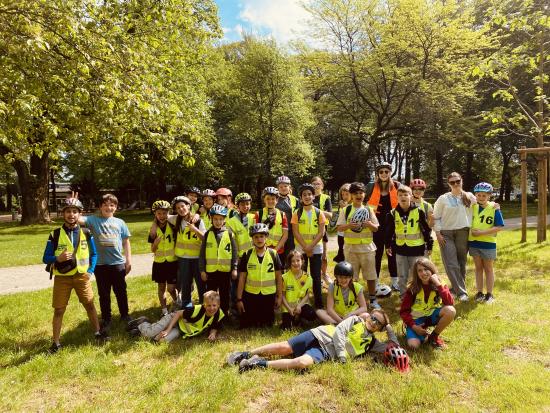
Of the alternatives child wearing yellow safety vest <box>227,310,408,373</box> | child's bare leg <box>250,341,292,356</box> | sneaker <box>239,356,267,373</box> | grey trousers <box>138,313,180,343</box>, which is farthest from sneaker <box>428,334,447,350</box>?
grey trousers <box>138,313,180,343</box>

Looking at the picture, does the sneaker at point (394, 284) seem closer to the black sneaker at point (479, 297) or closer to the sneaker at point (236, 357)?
the black sneaker at point (479, 297)

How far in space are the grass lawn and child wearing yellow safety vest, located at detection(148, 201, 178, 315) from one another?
1030 mm

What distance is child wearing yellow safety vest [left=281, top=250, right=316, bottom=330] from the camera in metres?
6.16

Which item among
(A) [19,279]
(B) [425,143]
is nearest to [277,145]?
(B) [425,143]

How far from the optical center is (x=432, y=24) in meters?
20.2

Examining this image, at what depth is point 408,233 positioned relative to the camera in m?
6.75

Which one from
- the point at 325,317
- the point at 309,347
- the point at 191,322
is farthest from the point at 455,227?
the point at 191,322

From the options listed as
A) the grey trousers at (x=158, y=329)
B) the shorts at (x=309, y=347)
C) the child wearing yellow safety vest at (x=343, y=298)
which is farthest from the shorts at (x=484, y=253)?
the grey trousers at (x=158, y=329)

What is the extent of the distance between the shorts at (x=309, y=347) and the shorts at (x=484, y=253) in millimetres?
3935

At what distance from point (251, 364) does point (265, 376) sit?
9.8 inches

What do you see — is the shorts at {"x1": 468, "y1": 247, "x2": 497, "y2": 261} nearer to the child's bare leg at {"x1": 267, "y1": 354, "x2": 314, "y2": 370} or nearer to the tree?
the child's bare leg at {"x1": 267, "y1": 354, "x2": 314, "y2": 370}

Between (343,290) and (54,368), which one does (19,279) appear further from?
(343,290)

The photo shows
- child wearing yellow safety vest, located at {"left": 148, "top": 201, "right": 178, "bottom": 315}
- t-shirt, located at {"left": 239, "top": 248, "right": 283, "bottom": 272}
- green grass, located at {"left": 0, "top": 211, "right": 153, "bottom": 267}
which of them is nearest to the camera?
t-shirt, located at {"left": 239, "top": 248, "right": 283, "bottom": 272}

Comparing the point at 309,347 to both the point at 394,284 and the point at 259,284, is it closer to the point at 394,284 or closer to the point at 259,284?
the point at 259,284
